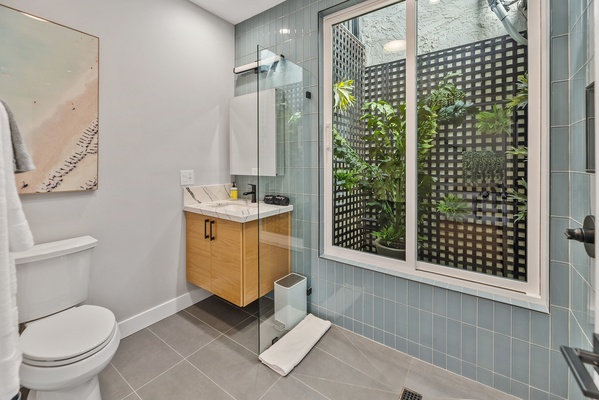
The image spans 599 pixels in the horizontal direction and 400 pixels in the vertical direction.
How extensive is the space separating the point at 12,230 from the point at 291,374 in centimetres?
153

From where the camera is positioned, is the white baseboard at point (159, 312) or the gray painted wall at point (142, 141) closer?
the gray painted wall at point (142, 141)

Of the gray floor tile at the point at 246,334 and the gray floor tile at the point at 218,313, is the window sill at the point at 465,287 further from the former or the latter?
the gray floor tile at the point at 218,313

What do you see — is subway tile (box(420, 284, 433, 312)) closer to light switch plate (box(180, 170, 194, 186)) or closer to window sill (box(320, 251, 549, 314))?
window sill (box(320, 251, 549, 314))

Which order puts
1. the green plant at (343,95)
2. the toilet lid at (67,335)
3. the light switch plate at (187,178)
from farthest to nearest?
the light switch plate at (187,178)
the green plant at (343,95)
the toilet lid at (67,335)

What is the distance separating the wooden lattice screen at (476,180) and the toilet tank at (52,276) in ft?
7.03

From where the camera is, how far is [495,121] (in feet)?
5.16

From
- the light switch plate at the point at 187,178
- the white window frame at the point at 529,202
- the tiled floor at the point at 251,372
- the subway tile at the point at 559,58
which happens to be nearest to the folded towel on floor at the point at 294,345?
the tiled floor at the point at 251,372

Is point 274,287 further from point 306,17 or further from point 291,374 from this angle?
point 306,17

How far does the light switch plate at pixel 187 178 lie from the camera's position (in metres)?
2.34

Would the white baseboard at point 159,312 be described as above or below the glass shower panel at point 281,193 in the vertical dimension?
below

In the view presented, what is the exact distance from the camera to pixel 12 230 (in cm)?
103

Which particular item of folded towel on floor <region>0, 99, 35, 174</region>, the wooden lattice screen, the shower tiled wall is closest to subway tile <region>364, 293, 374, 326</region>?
the shower tiled wall

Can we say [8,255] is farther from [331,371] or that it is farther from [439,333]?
[439,333]

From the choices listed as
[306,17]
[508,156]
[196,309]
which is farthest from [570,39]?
[196,309]
